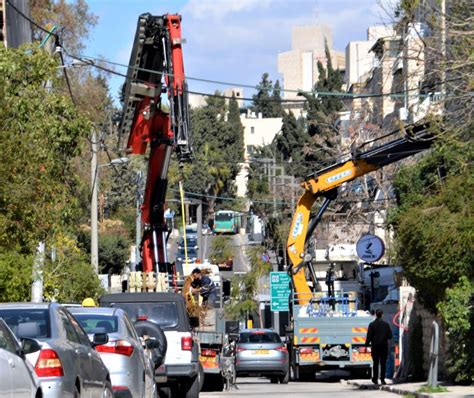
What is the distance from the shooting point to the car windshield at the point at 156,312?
888 inches

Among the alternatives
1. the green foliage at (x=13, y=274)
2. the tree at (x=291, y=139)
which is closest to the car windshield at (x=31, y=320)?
the green foliage at (x=13, y=274)

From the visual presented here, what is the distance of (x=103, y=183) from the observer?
6244 centimetres

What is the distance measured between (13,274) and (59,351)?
35.8 ft

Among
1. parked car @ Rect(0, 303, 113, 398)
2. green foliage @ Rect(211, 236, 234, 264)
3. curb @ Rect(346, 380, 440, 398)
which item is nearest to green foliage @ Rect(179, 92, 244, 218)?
green foliage @ Rect(211, 236, 234, 264)

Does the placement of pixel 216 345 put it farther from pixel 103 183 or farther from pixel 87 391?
pixel 103 183

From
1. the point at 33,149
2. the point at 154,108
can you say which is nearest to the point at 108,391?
the point at 33,149

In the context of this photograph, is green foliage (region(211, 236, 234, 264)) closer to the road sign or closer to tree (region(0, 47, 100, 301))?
the road sign

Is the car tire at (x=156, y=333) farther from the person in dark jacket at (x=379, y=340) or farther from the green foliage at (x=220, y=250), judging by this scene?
the green foliage at (x=220, y=250)

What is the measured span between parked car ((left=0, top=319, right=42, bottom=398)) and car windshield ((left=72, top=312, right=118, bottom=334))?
495cm

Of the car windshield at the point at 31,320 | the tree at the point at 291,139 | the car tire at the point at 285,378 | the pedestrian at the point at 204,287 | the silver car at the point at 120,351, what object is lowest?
the car tire at the point at 285,378

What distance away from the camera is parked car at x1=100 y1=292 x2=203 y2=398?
21.9 meters

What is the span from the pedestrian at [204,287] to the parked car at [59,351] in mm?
12887

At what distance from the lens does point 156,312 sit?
22.8m

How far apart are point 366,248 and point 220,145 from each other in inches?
3363
